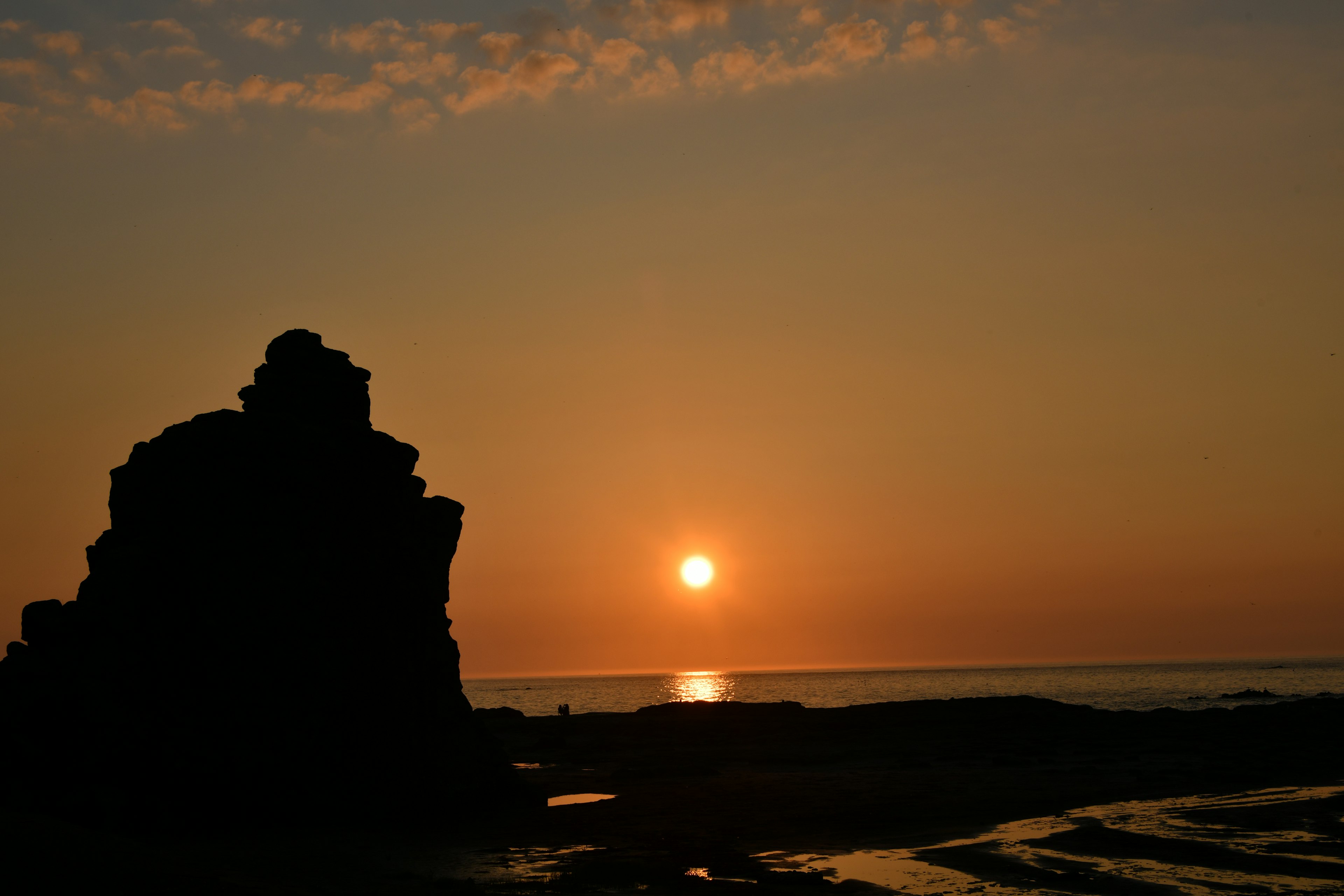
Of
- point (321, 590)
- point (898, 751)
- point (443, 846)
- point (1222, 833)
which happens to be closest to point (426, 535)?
point (321, 590)

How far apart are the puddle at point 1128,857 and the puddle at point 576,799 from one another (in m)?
9.88

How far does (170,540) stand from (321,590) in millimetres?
3697

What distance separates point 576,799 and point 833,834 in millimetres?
9905

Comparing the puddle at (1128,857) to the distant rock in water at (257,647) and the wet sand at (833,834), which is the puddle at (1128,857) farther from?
the distant rock in water at (257,647)

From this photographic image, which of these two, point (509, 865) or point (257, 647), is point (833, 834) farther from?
point (257, 647)

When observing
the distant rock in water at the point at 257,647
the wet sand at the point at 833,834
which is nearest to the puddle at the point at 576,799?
the wet sand at the point at 833,834

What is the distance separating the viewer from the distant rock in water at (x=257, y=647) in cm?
2219

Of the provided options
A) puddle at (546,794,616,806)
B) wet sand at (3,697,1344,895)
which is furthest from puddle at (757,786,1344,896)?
puddle at (546,794,616,806)

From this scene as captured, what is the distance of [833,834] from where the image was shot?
2314cm

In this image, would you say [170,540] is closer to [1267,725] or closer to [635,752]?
[635,752]

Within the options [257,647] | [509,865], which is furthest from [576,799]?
[509,865]

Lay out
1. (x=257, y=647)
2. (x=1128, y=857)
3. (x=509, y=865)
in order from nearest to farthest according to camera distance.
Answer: (x=1128, y=857) → (x=509, y=865) → (x=257, y=647)

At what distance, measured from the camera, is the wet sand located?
55.3 ft

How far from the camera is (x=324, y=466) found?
2533 cm
